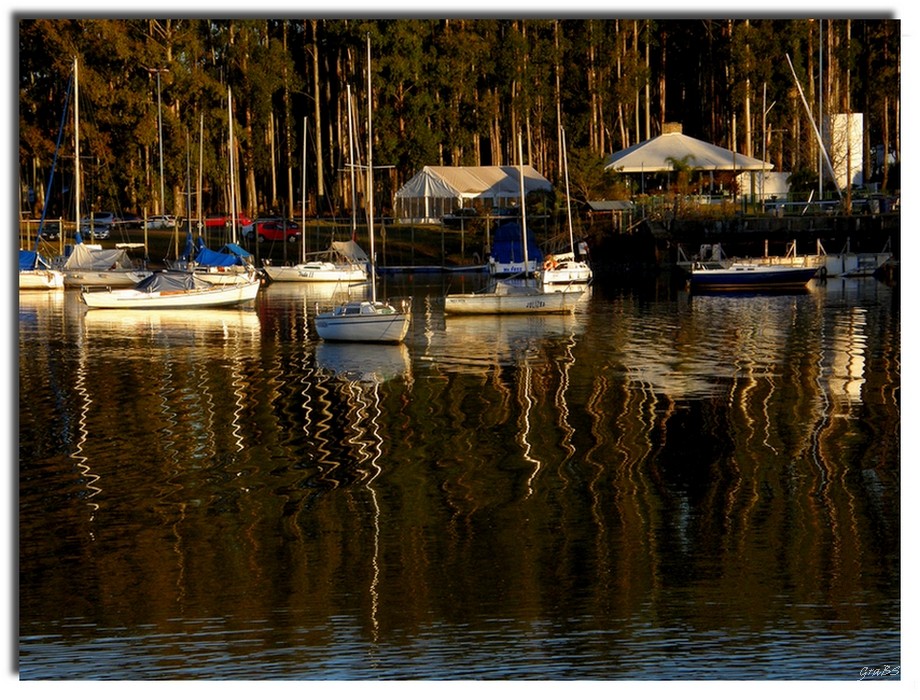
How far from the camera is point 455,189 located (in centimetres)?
6688

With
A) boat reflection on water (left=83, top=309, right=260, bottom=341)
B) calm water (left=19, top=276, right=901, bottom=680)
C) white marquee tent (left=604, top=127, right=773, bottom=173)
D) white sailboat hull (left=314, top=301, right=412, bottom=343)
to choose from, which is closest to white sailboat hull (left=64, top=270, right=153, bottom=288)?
boat reflection on water (left=83, top=309, right=260, bottom=341)

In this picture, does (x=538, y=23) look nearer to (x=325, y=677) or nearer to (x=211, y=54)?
(x=211, y=54)

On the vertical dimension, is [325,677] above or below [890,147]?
below

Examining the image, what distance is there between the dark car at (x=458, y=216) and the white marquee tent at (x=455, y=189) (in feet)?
1.85

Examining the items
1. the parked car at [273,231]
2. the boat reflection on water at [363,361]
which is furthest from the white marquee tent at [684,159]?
the boat reflection on water at [363,361]

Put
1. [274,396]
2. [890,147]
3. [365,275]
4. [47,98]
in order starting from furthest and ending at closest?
[890,147] < [47,98] < [365,275] < [274,396]

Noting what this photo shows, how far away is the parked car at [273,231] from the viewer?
66113mm

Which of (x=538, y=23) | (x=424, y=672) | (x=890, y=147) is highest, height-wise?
(x=538, y=23)

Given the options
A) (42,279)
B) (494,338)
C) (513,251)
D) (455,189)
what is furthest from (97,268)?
(494,338)

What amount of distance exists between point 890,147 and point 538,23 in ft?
64.8

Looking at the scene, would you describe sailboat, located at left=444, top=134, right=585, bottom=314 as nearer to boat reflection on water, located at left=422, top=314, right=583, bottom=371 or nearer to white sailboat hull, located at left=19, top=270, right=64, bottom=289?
boat reflection on water, located at left=422, top=314, right=583, bottom=371

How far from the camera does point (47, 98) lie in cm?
6775

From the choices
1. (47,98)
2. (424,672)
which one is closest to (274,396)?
(424,672)

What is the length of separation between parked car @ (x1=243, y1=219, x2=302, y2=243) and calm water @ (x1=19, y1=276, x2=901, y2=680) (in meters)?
34.6
